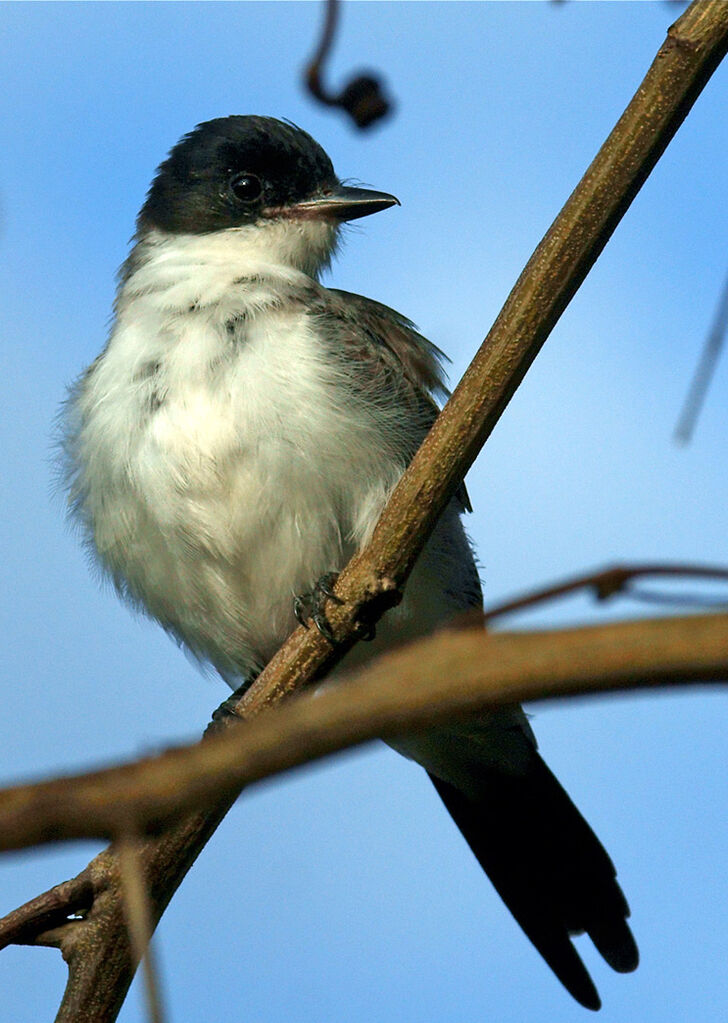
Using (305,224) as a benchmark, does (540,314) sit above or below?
below

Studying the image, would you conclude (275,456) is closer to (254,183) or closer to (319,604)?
(319,604)

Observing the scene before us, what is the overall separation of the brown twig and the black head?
17.4 ft

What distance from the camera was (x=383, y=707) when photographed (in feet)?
3.93

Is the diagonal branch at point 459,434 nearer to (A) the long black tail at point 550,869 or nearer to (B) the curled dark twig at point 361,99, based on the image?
(B) the curled dark twig at point 361,99

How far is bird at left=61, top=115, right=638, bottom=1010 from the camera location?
17.5 feet

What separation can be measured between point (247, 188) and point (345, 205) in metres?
0.51

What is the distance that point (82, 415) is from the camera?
19.4 ft

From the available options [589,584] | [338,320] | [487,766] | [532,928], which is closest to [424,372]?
[338,320]

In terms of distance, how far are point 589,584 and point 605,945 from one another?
193 inches

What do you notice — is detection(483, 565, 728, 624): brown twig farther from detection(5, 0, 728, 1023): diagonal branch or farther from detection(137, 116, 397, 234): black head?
detection(137, 116, 397, 234): black head

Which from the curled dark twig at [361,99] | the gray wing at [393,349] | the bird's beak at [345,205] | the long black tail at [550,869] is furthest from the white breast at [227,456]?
the curled dark twig at [361,99]

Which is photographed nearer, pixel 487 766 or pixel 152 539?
pixel 152 539

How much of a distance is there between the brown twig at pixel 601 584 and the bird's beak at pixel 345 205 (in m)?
5.31

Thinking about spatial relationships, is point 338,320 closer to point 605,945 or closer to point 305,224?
point 305,224
